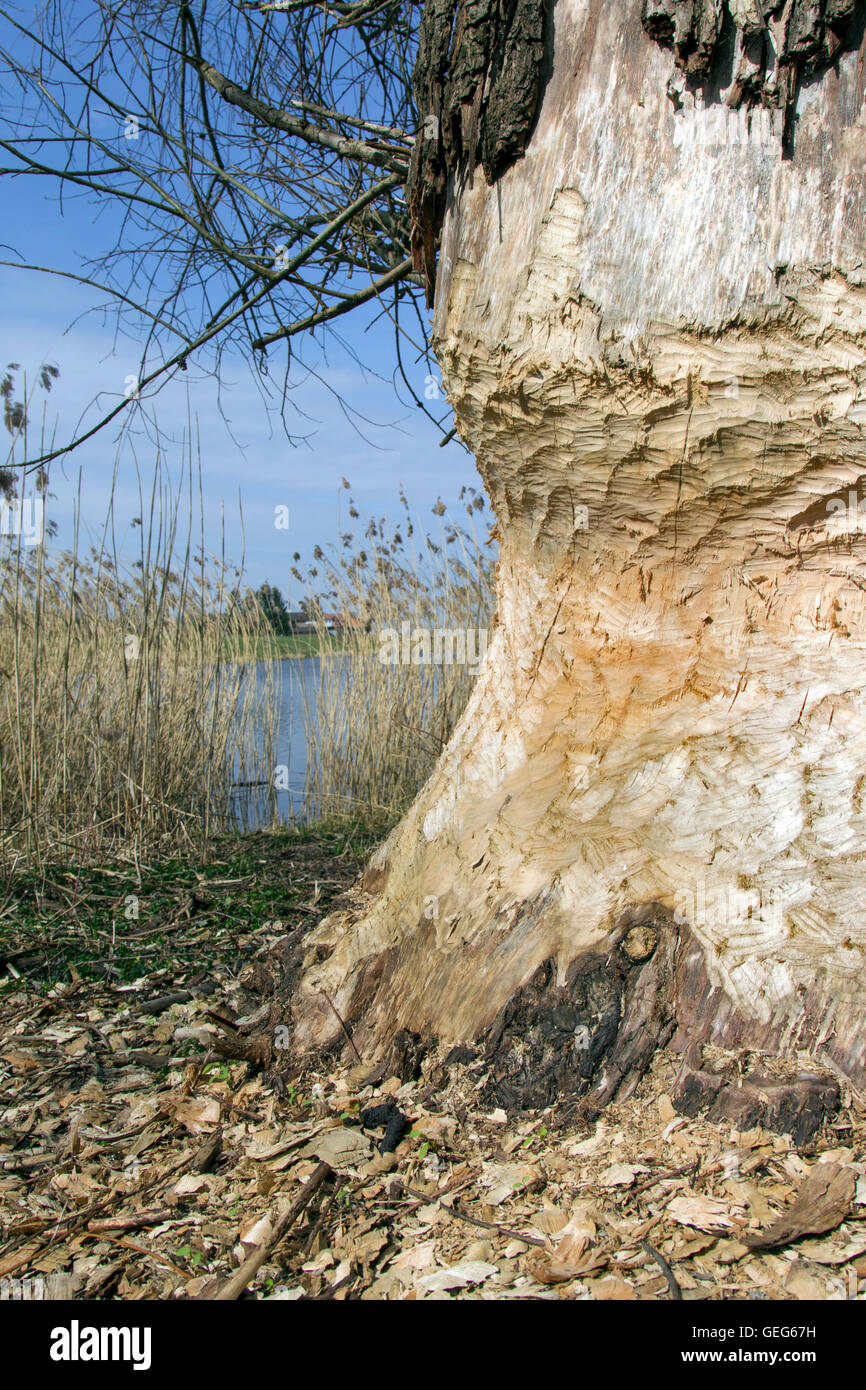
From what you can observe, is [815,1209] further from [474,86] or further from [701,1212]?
[474,86]

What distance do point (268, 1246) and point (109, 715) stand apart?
3469mm

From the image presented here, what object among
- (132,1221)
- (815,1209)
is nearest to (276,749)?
(132,1221)

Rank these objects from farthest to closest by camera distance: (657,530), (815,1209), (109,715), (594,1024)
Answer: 1. (109,715)
2. (657,530)
3. (594,1024)
4. (815,1209)

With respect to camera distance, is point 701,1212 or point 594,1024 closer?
point 701,1212

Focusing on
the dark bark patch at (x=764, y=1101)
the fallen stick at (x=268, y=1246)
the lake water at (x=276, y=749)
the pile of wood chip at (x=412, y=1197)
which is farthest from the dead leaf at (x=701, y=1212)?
the lake water at (x=276, y=749)

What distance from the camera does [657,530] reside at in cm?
168

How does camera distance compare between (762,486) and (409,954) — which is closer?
(762,486)

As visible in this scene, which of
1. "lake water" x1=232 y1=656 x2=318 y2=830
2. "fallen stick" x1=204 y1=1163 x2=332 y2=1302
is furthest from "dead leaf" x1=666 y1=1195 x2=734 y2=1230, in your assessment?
"lake water" x1=232 y1=656 x2=318 y2=830

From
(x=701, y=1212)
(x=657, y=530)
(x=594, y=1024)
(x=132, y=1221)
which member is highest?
(x=657, y=530)

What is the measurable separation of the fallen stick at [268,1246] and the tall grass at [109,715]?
6.90ft

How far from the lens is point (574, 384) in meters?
1.55
